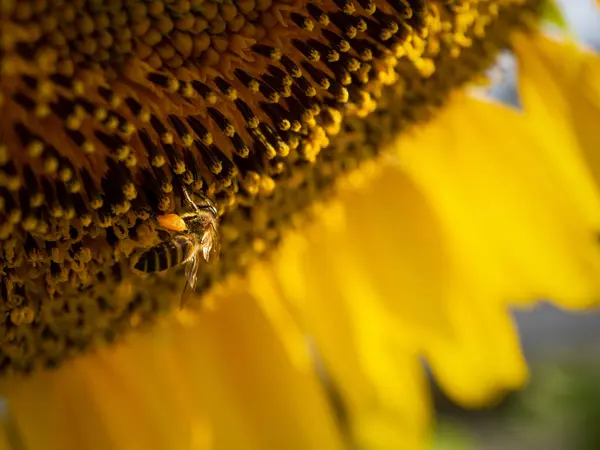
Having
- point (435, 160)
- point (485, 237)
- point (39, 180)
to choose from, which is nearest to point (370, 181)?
point (435, 160)

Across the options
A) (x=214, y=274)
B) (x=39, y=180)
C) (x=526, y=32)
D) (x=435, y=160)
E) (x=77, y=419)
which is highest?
(x=526, y=32)

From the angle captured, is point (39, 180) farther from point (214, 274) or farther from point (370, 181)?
point (370, 181)

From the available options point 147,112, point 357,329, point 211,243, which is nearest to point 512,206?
point 357,329

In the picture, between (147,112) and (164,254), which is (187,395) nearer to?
(164,254)

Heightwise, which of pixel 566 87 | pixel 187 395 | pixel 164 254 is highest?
pixel 566 87

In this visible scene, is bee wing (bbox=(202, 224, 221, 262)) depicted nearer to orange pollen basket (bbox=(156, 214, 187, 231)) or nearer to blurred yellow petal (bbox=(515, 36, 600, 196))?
orange pollen basket (bbox=(156, 214, 187, 231))

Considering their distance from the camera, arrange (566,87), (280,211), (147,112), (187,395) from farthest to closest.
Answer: (566,87) < (187,395) < (280,211) < (147,112)
